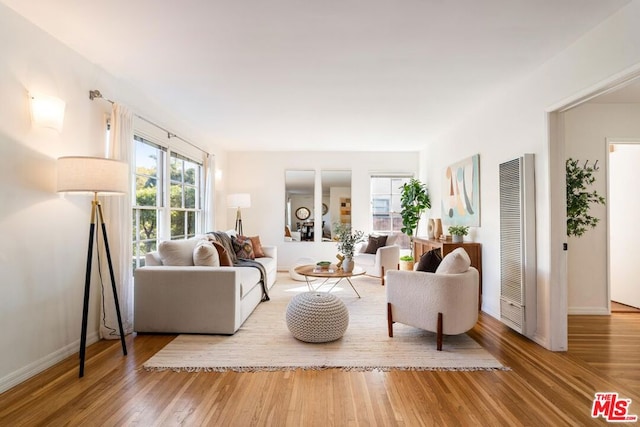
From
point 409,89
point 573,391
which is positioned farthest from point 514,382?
point 409,89

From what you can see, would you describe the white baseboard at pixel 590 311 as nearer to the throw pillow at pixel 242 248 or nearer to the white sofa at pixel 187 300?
the white sofa at pixel 187 300

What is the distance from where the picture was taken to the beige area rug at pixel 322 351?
101 inches

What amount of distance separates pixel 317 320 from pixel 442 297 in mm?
1119

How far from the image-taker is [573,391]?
2.20 m

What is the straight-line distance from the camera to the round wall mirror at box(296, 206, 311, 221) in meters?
7.06

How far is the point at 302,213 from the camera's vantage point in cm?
707

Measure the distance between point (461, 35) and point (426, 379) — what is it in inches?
103

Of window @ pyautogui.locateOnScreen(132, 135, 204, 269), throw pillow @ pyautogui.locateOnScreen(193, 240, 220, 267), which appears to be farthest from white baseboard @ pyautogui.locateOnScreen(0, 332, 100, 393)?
→ window @ pyautogui.locateOnScreen(132, 135, 204, 269)

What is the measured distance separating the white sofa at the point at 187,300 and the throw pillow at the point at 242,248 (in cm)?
165

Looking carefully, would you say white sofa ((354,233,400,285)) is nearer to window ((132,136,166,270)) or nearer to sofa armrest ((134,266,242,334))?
sofa armrest ((134,266,242,334))

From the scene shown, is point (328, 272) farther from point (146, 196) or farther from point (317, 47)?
point (317, 47)

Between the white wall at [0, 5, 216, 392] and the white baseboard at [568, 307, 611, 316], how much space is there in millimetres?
5233

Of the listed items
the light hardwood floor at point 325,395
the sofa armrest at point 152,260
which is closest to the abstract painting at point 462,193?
the light hardwood floor at point 325,395

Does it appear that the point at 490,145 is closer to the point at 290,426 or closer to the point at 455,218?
the point at 455,218
